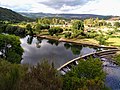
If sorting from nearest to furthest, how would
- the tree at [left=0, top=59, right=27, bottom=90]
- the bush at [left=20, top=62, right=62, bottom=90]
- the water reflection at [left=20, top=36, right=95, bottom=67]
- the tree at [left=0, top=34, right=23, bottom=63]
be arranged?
the tree at [left=0, top=59, right=27, bottom=90] → the bush at [left=20, top=62, right=62, bottom=90] → the tree at [left=0, top=34, right=23, bottom=63] → the water reflection at [left=20, top=36, right=95, bottom=67]

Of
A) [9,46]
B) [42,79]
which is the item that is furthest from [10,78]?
[9,46]

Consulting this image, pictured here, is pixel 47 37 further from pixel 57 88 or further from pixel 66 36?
pixel 57 88

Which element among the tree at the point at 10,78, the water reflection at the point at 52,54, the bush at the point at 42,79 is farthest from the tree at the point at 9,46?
the tree at the point at 10,78

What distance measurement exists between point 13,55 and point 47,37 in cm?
8889

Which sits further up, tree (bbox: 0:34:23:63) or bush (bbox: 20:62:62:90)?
bush (bbox: 20:62:62:90)

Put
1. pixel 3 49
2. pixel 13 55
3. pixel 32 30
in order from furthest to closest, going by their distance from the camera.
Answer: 1. pixel 32 30
2. pixel 3 49
3. pixel 13 55

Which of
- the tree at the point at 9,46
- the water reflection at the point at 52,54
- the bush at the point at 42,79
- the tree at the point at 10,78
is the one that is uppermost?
the tree at the point at 10,78

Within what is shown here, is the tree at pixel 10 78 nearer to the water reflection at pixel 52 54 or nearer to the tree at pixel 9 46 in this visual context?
the tree at pixel 9 46

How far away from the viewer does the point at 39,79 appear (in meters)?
23.5

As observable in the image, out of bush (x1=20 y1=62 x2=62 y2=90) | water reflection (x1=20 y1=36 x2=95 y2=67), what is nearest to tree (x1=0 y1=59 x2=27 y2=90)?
bush (x1=20 y1=62 x2=62 y2=90)

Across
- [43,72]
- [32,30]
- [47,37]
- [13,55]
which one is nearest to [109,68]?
[13,55]

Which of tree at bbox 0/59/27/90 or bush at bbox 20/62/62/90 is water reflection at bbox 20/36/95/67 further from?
tree at bbox 0/59/27/90

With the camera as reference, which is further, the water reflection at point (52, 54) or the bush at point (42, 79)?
the water reflection at point (52, 54)

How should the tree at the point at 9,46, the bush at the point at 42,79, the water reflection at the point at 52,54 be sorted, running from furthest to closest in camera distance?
the water reflection at the point at 52,54
the tree at the point at 9,46
the bush at the point at 42,79
